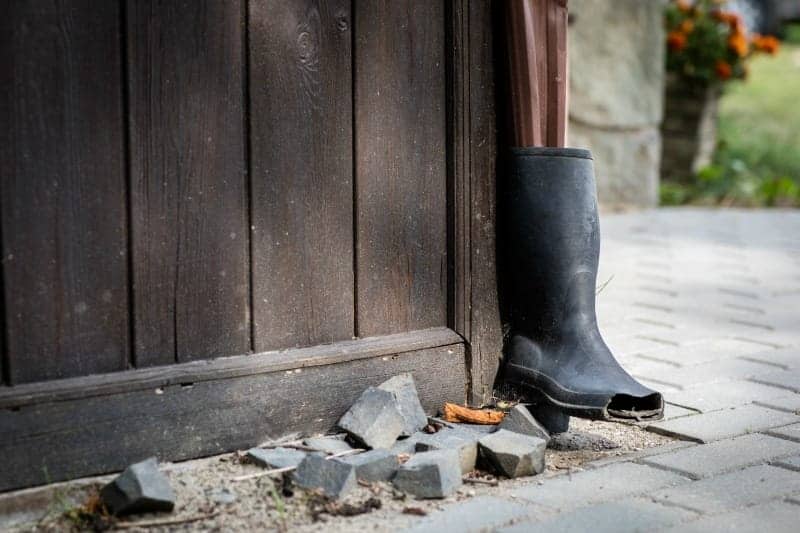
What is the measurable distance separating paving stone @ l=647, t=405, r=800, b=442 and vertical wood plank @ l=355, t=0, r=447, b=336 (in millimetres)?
557

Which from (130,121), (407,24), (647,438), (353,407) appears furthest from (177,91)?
(647,438)

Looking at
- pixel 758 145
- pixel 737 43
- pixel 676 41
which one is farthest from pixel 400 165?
pixel 758 145

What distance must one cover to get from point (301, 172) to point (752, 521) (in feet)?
3.28

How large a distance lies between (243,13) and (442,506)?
0.94 metres

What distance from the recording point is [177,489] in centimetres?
165

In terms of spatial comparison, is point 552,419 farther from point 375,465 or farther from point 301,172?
point 301,172

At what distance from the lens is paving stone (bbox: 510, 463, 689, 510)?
5.50 feet

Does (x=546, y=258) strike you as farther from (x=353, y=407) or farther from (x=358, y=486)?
(x=358, y=486)

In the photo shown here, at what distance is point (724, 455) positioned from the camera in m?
1.95

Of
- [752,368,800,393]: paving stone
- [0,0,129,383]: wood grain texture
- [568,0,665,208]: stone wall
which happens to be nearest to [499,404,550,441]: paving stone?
[0,0,129,383]: wood grain texture

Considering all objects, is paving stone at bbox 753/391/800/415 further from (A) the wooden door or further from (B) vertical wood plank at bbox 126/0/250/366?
(B) vertical wood plank at bbox 126/0/250/366

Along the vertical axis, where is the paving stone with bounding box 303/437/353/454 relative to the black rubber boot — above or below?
below

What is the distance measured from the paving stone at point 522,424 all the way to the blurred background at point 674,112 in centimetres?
452

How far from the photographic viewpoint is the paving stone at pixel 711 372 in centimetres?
256
